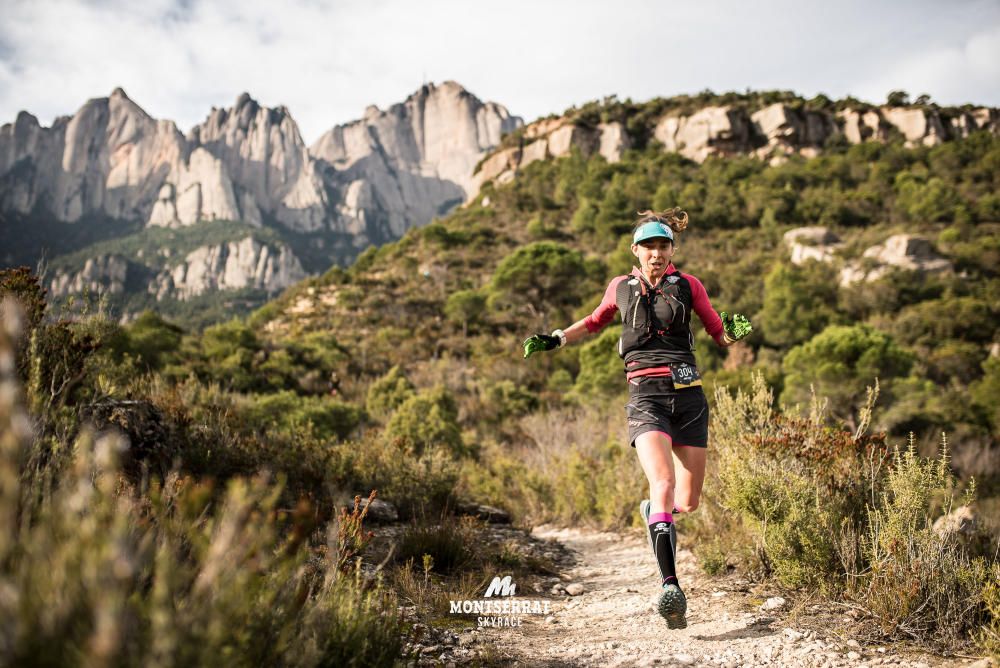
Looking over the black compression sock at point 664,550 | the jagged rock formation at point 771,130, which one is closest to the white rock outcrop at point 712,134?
the jagged rock formation at point 771,130

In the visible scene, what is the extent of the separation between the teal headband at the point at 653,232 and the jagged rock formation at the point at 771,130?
5570 centimetres

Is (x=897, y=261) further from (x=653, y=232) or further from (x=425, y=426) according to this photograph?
(x=653, y=232)

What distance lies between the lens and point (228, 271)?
317ft

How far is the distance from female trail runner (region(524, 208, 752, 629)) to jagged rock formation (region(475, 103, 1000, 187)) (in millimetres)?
55756

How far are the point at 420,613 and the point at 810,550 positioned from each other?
7.28 ft

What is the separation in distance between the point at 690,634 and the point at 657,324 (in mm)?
1597

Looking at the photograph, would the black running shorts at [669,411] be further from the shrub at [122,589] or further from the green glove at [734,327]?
the shrub at [122,589]

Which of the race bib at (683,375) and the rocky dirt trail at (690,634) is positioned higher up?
the race bib at (683,375)

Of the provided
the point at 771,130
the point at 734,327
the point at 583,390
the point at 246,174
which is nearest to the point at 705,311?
the point at 734,327

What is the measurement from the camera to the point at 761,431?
4.21m

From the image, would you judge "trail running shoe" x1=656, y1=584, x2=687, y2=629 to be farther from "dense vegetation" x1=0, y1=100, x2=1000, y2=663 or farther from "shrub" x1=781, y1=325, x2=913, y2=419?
"shrub" x1=781, y1=325, x2=913, y2=419

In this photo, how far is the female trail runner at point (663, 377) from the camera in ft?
9.38

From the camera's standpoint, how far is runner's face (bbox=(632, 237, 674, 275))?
10.4ft

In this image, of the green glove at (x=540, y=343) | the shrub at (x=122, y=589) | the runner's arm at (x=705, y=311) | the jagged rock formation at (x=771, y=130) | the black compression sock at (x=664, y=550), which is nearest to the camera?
the shrub at (x=122, y=589)
